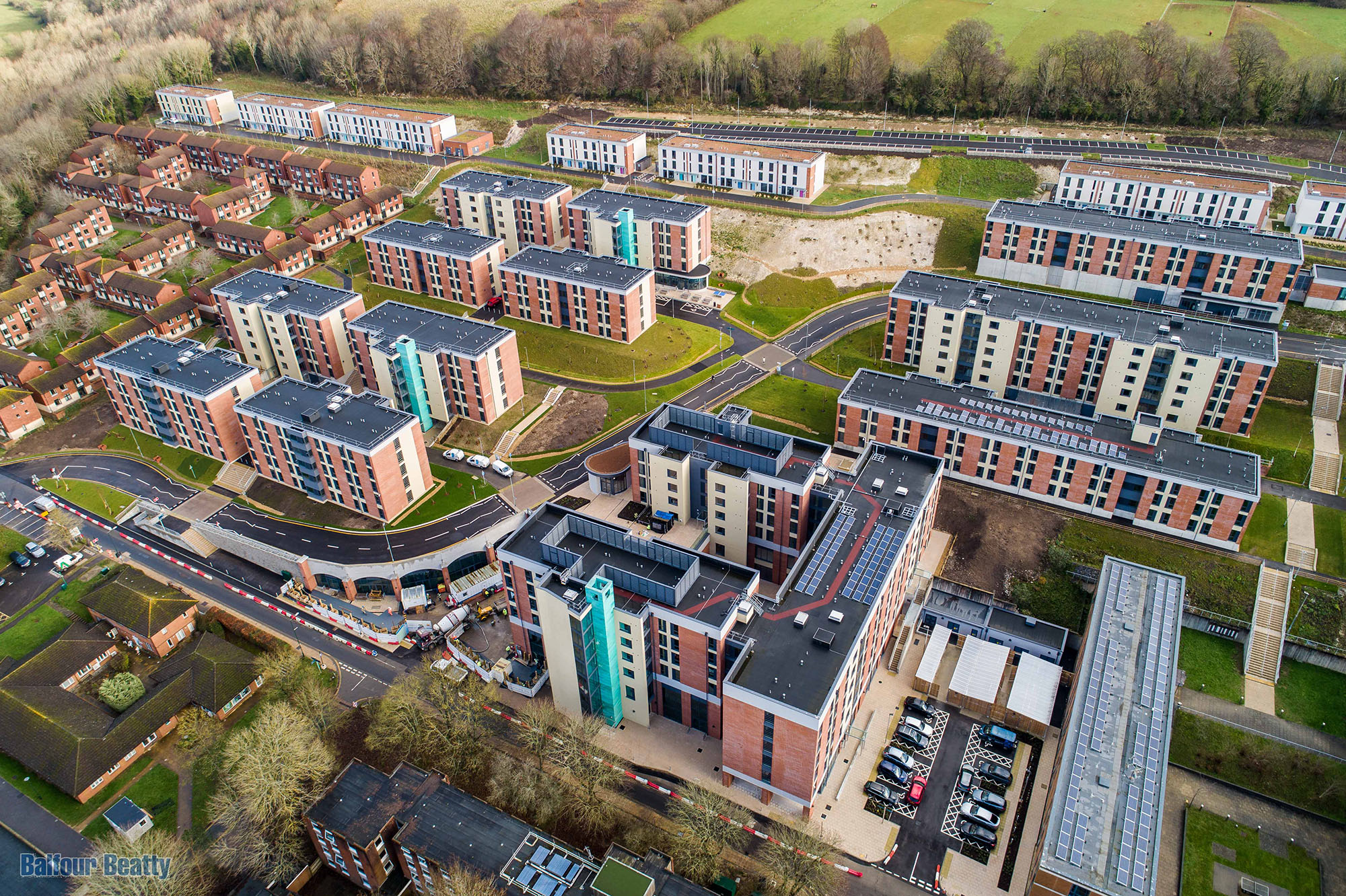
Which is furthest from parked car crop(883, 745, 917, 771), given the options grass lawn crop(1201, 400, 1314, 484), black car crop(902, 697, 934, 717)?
grass lawn crop(1201, 400, 1314, 484)

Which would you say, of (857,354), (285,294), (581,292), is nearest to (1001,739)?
(857,354)

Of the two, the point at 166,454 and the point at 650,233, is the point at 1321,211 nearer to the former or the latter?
the point at 650,233

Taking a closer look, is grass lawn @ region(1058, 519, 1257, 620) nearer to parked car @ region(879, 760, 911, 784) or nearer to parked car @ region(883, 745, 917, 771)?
parked car @ region(883, 745, 917, 771)

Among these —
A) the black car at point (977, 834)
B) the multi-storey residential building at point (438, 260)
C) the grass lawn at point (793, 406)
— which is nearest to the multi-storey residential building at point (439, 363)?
the multi-storey residential building at point (438, 260)

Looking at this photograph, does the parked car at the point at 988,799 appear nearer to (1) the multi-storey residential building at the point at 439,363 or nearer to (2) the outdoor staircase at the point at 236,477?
(1) the multi-storey residential building at the point at 439,363

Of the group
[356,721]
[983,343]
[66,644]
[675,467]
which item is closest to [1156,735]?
[675,467]
